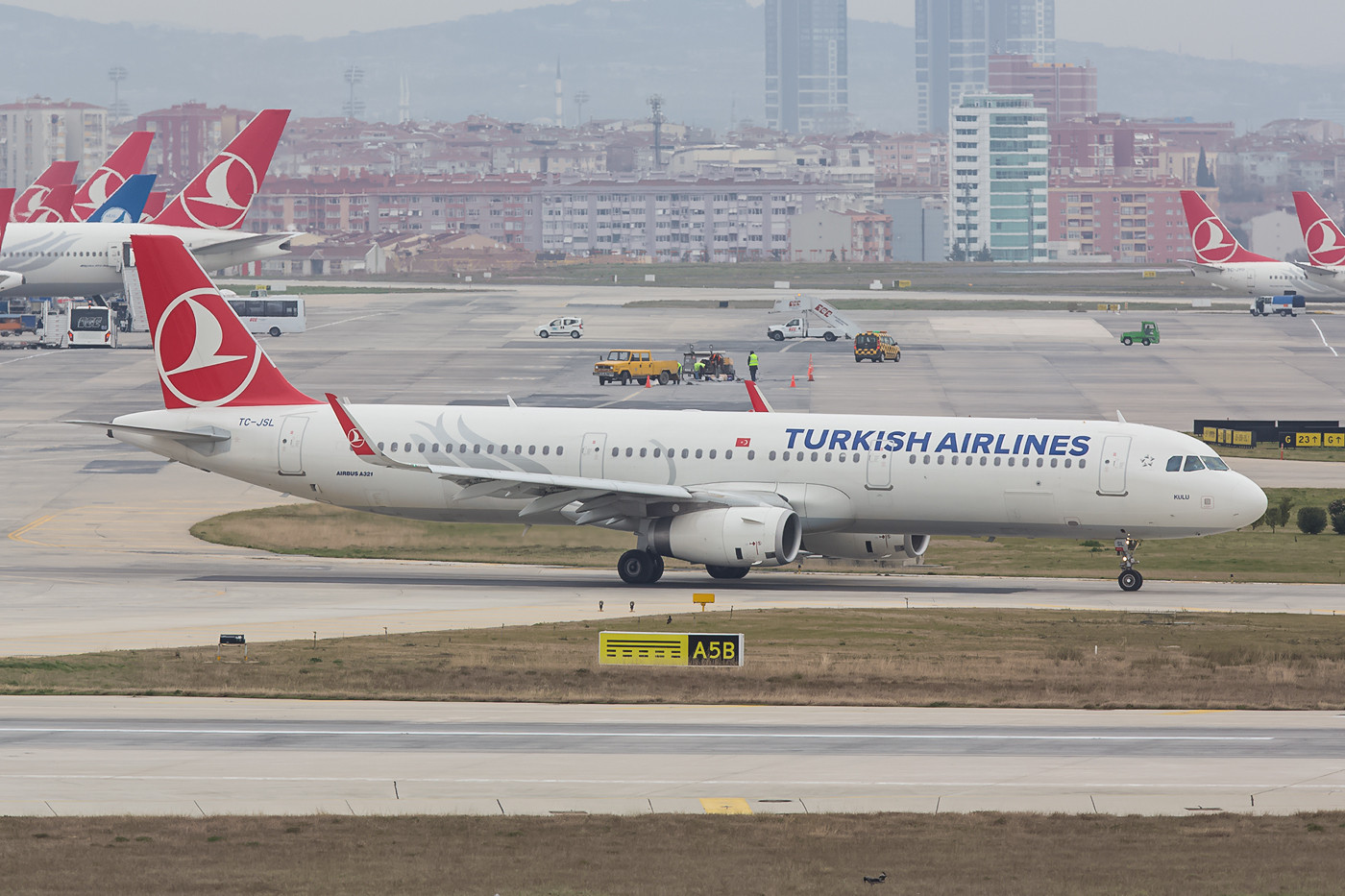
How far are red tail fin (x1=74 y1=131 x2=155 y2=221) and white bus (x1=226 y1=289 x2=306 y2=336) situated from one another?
31070 mm

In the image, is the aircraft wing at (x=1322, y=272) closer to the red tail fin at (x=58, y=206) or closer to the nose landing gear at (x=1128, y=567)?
the red tail fin at (x=58, y=206)

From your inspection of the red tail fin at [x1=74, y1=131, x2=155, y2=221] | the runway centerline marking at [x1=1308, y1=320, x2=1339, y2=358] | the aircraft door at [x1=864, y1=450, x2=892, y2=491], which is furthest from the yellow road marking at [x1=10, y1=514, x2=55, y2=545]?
the red tail fin at [x1=74, y1=131, x2=155, y2=221]

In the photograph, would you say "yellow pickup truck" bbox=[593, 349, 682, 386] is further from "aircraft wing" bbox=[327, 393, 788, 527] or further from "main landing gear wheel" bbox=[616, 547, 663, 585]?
"main landing gear wheel" bbox=[616, 547, 663, 585]

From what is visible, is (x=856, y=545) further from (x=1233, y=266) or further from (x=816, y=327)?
(x=1233, y=266)

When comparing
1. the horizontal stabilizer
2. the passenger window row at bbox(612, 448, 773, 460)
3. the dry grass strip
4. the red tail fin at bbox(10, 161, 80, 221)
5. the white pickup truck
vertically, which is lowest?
the white pickup truck

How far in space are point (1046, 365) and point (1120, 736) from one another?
93.9m

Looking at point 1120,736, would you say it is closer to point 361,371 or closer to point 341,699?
point 341,699

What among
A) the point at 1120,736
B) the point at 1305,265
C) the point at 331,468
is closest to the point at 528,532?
the point at 331,468

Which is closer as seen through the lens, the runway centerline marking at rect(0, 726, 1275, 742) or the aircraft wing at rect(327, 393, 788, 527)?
the runway centerline marking at rect(0, 726, 1275, 742)

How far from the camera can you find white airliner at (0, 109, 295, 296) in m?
134

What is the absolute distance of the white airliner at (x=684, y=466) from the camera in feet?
160

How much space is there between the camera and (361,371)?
116 m

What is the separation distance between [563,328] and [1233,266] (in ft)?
254

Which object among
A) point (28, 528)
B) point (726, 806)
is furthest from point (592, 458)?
point (726, 806)
